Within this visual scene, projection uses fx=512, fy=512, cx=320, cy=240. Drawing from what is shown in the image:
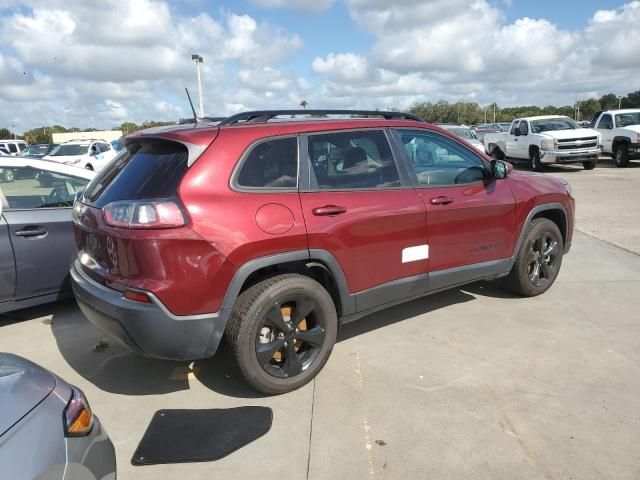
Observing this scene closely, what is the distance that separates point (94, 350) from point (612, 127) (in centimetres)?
2018

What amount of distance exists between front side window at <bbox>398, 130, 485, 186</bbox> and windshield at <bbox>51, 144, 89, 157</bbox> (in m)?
20.3

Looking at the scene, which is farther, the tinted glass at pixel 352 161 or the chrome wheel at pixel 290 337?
the tinted glass at pixel 352 161

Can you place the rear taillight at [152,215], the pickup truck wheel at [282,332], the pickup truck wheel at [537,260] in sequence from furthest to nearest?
the pickup truck wheel at [537,260], the pickup truck wheel at [282,332], the rear taillight at [152,215]

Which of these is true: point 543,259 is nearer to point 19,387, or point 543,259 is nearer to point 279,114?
point 279,114

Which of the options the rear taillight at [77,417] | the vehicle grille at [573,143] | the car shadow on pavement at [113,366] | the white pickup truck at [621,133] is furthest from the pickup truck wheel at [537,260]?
the white pickup truck at [621,133]

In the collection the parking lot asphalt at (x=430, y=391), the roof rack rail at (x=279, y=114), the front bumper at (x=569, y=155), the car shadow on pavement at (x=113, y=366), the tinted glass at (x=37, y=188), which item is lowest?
the parking lot asphalt at (x=430, y=391)

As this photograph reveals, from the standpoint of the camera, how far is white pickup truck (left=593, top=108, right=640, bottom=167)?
698 inches

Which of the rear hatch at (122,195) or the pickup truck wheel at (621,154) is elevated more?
the rear hatch at (122,195)

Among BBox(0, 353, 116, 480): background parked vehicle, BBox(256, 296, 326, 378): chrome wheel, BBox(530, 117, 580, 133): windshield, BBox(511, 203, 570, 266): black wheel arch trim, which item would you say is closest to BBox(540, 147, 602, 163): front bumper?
BBox(530, 117, 580, 133): windshield

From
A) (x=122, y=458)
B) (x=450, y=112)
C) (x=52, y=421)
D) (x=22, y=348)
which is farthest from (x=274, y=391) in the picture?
(x=450, y=112)

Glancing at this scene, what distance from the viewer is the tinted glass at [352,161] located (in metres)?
3.50

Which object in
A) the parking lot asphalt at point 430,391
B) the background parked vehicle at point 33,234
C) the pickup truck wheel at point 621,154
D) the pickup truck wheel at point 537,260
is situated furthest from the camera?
the pickup truck wheel at point 621,154

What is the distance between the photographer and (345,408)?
320 centimetres

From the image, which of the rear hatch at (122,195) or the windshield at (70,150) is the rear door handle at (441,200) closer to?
the rear hatch at (122,195)
